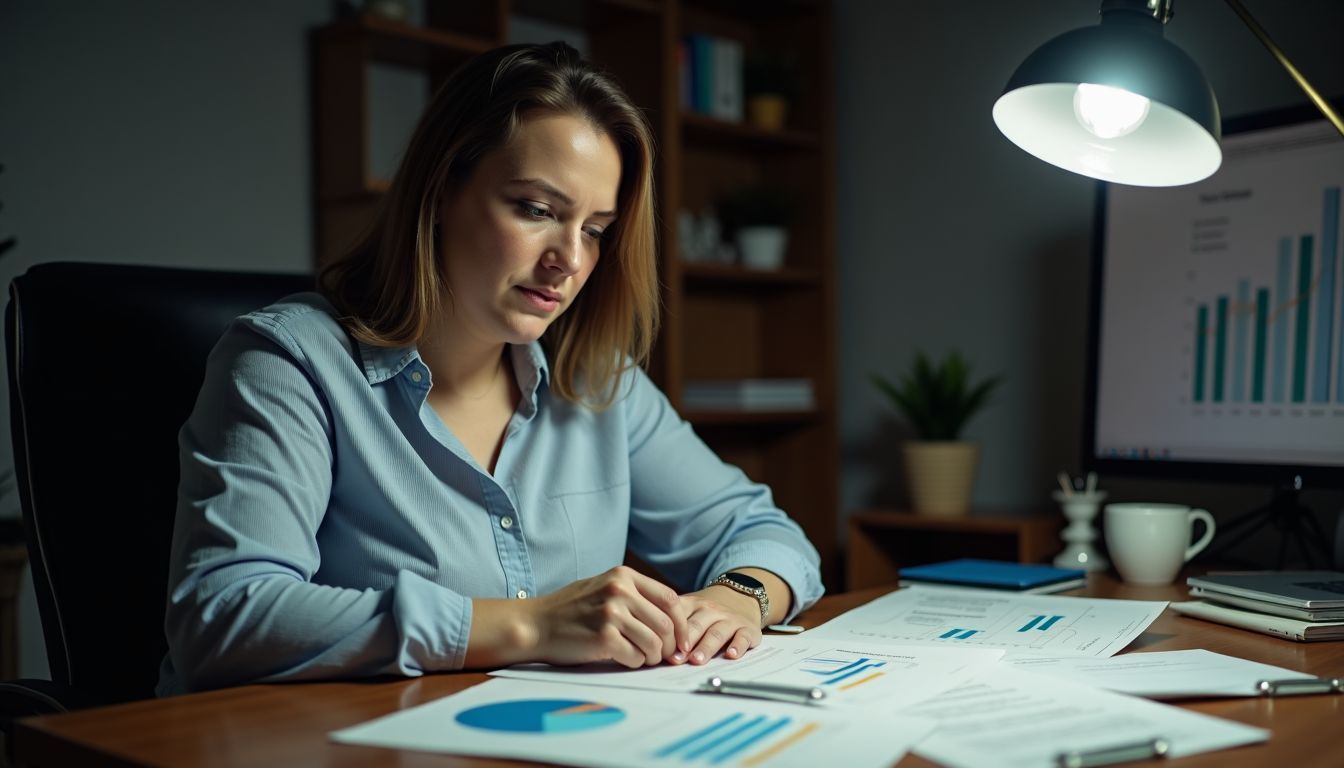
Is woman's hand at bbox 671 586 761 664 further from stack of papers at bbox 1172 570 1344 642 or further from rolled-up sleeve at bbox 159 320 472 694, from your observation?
stack of papers at bbox 1172 570 1344 642

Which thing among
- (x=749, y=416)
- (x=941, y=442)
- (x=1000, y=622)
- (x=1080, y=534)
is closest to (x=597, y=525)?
(x=1000, y=622)

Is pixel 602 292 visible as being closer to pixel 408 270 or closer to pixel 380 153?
pixel 408 270

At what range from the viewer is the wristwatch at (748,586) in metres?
1.20

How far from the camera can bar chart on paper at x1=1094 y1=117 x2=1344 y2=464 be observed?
1638 millimetres

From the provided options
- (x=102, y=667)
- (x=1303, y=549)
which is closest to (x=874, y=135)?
(x=1303, y=549)

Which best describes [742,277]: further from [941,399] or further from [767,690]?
[767,690]

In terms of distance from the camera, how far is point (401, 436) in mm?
1229

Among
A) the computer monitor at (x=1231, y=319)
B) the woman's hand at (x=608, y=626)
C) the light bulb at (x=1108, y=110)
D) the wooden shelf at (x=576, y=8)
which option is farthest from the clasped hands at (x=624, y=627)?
the wooden shelf at (x=576, y=8)

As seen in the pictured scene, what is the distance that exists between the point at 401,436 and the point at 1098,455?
3.97 ft

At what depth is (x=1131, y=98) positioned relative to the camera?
123 centimetres

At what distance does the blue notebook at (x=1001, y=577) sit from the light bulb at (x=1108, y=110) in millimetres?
538

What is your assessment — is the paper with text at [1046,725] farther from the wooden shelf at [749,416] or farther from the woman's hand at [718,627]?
the wooden shelf at [749,416]

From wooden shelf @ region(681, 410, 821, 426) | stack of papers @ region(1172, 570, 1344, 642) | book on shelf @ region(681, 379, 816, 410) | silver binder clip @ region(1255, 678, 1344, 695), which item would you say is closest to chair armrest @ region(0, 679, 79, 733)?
silver binder clip @ region(1255, 678, 1344, 695)

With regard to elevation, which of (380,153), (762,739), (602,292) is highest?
(380,153)
